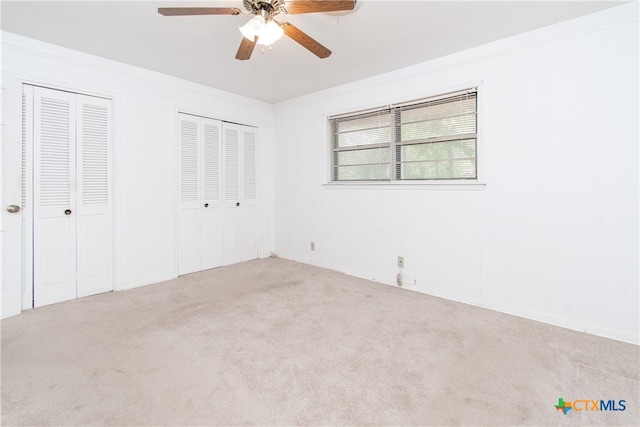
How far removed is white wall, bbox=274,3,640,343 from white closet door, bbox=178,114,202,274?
227 cm

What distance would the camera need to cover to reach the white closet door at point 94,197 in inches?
124

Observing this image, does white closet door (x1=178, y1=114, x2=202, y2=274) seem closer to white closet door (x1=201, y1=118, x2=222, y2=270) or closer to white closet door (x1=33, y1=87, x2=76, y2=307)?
white closet door (x1=201, y1=118, x2=222, y2=270)

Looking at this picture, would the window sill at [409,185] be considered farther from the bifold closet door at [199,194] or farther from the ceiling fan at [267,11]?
the ceiling fan at [267,11]

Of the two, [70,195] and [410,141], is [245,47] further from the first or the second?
[70,195]

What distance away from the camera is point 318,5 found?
184 centimetres

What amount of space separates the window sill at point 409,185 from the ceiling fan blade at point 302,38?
167 centimetres

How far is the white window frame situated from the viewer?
296 cm

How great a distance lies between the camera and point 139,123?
3.49m

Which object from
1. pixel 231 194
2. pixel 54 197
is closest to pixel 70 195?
pixel 54 197

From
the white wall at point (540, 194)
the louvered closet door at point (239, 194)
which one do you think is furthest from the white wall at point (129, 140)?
the white wall at point (540, 194)

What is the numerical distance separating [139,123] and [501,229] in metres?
3.92

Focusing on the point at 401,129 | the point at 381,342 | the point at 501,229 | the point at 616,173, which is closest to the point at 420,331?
the point at 381,342

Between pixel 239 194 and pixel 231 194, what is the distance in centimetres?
13

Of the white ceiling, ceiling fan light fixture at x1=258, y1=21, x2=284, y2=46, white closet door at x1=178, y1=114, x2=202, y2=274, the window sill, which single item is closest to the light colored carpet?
white closet door at x1=178, y1=114, x2=202, y2=274
